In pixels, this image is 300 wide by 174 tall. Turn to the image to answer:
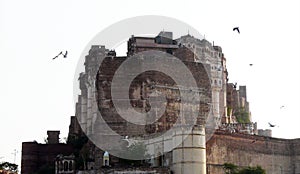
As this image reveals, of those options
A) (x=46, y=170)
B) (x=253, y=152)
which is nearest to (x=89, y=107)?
(x=46, y=170)

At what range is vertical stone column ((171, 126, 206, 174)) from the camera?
101 ft

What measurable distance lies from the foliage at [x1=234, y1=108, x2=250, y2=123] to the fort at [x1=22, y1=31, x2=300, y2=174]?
3.99m

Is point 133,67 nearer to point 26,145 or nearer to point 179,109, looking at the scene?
point 179,109

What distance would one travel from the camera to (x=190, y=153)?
30.9 m

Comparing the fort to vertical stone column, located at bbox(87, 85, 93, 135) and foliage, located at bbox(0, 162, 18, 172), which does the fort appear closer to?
vertical stone column, located at bbox(87, 85, 93, 135)

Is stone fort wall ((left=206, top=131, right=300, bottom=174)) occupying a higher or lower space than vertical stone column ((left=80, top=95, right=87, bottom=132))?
lower

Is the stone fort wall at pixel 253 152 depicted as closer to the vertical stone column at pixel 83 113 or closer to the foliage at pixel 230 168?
the foliage at pixel 230 168

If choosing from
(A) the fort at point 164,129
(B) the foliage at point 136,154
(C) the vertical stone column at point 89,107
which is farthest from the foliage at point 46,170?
(B) the foliage at point 136,154

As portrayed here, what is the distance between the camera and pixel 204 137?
31.9 meters

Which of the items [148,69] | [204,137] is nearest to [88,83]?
[148,69]

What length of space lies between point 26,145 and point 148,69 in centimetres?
1045

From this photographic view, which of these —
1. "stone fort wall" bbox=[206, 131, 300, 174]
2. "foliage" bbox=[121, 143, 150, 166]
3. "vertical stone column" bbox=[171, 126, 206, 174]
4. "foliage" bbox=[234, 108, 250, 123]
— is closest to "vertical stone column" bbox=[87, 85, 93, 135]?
"foliage" bbox=[121, 143, 150, 166]

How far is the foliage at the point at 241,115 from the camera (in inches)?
2071

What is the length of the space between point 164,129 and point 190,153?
648 centimetres
